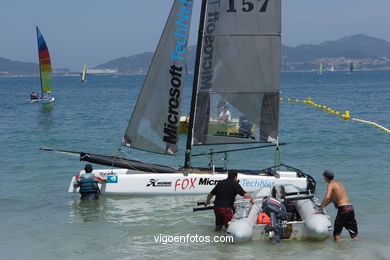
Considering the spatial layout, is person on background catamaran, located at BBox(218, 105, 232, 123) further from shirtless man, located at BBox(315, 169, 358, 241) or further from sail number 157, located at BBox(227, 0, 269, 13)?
shirtless man, located at BBox(315, 169, 358, 241)

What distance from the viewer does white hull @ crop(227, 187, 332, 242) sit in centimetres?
1208

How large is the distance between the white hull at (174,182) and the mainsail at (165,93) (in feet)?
3.07

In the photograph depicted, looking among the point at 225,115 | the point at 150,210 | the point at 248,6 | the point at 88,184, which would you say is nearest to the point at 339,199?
the point at 225,115

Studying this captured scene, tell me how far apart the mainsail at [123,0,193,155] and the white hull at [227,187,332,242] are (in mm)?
5301

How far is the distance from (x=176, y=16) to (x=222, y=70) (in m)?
2.09

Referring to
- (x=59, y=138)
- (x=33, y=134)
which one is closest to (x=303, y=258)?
(x=59, y=138)

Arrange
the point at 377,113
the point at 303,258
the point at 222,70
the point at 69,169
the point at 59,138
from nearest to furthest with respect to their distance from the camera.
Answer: the point at 303,258 < the point at 222,70 < the point at 69,169 < the point at 59,138 < the point at 377,113

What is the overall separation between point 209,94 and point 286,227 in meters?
5.38

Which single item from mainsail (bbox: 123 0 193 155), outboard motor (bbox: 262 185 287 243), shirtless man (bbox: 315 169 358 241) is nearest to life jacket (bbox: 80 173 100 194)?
mainsail (bbox: 123 0 193 155)

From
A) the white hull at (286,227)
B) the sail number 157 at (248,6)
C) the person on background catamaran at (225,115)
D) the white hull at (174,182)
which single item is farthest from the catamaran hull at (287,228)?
the sail number 157 at (248,6)

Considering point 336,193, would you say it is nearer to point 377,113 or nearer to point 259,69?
point 259,69

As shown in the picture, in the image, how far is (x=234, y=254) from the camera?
38.9ft

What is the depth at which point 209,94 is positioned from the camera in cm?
1645

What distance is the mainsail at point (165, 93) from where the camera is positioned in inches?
652
